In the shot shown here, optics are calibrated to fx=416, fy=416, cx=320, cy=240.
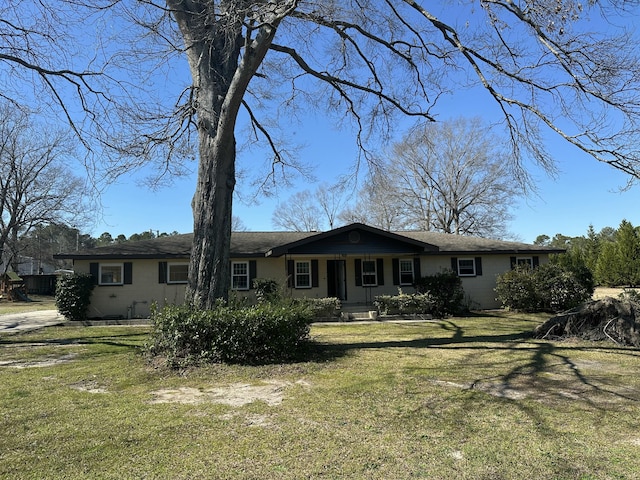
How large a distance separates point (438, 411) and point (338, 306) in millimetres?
11179

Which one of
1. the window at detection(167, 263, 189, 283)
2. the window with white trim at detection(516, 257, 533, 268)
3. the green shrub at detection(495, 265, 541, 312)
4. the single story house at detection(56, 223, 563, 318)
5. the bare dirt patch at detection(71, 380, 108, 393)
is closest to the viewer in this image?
the bare dirt patch at detection(71, 380, 108, 393)

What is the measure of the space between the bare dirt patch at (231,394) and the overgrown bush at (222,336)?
4.57 ft

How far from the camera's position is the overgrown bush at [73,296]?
15.8 meters

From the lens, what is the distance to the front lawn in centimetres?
361

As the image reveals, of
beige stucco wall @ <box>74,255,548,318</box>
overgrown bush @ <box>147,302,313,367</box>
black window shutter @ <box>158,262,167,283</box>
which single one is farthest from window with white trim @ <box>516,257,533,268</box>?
black window shutter @ <box>158,262,167,283</box>

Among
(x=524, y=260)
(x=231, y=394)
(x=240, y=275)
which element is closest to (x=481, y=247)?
(x=524, y=260)

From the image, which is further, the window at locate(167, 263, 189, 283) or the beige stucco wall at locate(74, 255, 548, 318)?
the window at locate(167, 263, 189, 283)

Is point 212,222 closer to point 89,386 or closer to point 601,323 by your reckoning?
point 89,386

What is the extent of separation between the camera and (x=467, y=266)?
62.6 ft

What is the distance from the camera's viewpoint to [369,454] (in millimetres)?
3836

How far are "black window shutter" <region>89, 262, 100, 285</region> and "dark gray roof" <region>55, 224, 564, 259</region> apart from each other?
0.52 meters

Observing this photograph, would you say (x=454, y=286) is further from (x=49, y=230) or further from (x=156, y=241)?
(x=49, y=230)

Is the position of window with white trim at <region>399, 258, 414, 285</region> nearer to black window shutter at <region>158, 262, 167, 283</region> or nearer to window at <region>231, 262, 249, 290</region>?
window at <region>231, 262, 249, 290</region>

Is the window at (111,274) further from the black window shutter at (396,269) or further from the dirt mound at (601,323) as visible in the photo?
the dirt mound at (601,323)
